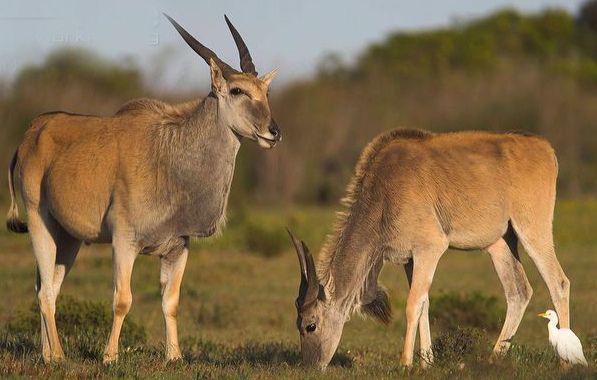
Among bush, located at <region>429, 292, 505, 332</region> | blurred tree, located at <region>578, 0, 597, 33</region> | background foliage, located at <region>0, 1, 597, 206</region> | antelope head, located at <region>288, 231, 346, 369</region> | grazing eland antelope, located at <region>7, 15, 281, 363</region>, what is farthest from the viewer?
blurred tree, located at <region>578, 0, 597, 33</region>

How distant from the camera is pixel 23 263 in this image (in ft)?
73.5

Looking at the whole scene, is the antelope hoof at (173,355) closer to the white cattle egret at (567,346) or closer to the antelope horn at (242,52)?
the antelope horn at (242,52)

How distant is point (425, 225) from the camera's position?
10.5 m

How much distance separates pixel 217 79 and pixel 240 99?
25cm

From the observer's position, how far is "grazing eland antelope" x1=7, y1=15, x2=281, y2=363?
996 cm

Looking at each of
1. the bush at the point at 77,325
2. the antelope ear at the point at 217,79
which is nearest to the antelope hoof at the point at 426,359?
the antelope ear at the point at 217,79

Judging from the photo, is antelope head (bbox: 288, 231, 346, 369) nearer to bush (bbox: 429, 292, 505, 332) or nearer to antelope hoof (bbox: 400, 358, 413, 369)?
antelope hoof (bbox: 400, 358, 413, 369)

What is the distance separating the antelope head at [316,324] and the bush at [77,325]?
86.7 inches

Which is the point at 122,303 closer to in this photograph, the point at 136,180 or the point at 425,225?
the point at 136,180

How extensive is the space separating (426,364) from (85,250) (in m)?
15.0

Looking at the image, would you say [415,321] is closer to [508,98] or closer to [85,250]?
[85,250]

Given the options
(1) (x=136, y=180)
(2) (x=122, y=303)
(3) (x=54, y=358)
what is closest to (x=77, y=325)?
(3) (x=54, y=358)

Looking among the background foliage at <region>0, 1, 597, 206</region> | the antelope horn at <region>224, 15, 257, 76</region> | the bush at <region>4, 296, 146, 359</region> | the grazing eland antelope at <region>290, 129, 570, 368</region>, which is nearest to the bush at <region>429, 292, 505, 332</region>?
the grazing eland antelope at <region>290, 129, 570, 368</region>

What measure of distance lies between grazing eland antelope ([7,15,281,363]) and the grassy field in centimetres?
78
